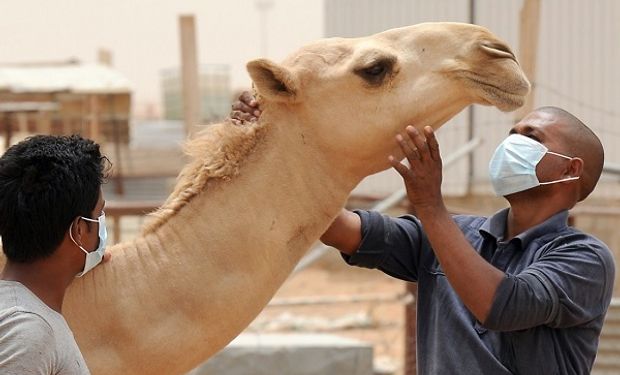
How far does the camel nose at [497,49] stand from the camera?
11.3ft

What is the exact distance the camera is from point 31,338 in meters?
2.37

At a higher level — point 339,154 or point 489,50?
point 489,50

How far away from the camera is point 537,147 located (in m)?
3.42

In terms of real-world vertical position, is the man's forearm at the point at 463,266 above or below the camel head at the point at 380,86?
below

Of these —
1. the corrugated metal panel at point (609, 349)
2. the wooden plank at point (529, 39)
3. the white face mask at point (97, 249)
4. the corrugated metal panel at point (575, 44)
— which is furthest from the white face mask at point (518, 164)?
the corrugated metal panel at point (575, 44)

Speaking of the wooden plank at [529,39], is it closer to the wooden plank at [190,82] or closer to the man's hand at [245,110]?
the wooden plank at [190,82]

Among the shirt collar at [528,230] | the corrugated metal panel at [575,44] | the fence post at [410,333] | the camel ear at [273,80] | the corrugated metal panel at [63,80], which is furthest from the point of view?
the corrugated metal panel at [63,80]

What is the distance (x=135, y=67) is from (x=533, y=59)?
58.4 meters

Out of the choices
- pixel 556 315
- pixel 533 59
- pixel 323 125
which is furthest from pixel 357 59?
pixel 533 59

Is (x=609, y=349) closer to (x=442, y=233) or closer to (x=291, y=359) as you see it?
(x=291, y=359)

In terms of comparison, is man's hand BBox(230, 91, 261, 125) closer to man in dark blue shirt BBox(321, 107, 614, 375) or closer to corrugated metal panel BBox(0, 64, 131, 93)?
man in dark blue shirt BBox(321, 107, 614, 375)

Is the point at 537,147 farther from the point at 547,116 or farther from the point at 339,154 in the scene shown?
the point at 339,154

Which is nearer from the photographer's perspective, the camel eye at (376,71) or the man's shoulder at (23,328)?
the man's shoulder at (23,328)

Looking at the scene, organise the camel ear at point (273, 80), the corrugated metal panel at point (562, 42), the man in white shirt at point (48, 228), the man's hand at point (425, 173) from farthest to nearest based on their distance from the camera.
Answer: the corrugated metal panel at point (562, 42) < the camel ear at point (273, 80) < the man's hand at point (425, 173) < the man in white shirt at point (48, 228)
